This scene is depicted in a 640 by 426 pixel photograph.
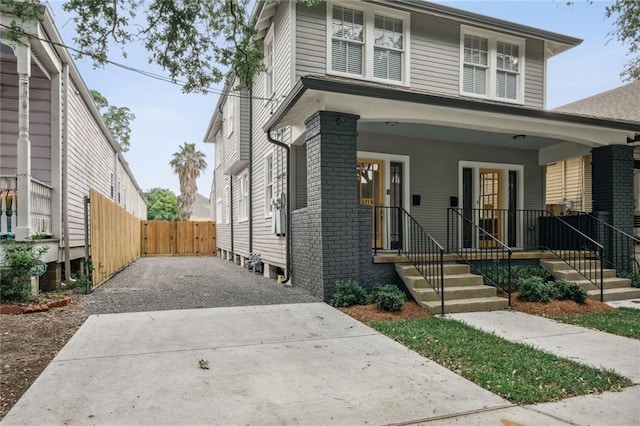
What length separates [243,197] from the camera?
14.0m

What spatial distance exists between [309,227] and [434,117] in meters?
2.99

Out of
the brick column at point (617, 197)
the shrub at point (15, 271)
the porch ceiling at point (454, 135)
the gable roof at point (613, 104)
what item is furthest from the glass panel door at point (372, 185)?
the gable roof at point (613, 104)

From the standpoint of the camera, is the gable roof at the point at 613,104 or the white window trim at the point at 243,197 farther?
the white window trim at the point at 243,197

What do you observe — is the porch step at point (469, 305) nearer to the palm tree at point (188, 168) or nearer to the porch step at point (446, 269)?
the porch step at point (446, 269)

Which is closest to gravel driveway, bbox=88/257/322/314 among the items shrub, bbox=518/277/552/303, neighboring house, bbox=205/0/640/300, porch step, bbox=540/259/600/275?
neighboring house, bbox=205/0/640/300

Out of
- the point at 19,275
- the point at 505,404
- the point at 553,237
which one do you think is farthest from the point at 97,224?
the point at 553,237

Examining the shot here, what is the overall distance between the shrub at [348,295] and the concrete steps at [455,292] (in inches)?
33.3

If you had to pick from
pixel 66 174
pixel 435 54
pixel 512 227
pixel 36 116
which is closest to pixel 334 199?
pixel 66 174

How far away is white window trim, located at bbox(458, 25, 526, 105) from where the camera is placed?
34.2ft

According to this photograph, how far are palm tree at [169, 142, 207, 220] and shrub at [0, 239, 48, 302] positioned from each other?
2992cm

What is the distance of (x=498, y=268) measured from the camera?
25.6ft

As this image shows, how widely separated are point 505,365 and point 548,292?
3.77m

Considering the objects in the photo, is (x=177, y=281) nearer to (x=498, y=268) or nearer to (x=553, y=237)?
(x=498, y=268)

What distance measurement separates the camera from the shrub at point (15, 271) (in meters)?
6.13
